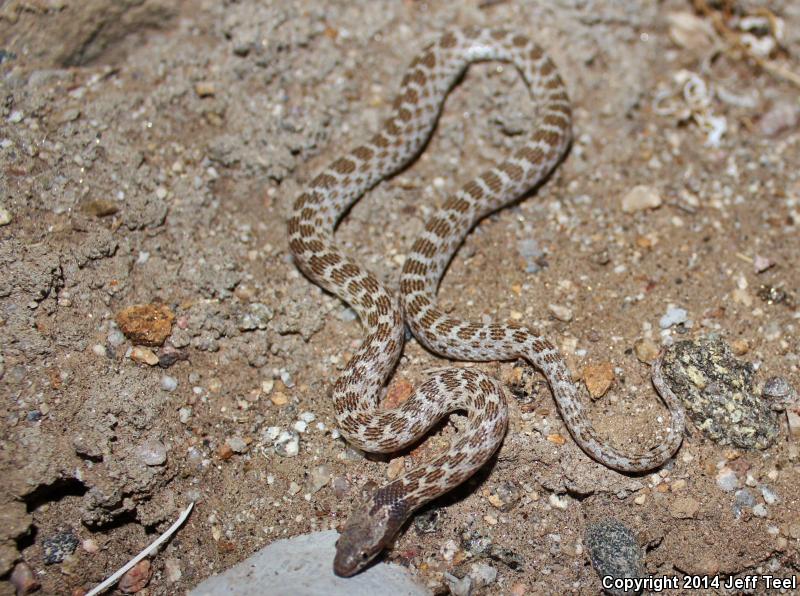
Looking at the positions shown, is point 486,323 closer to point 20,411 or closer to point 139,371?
point 139,371

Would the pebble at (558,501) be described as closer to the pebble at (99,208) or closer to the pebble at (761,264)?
the pebble at (761,264)

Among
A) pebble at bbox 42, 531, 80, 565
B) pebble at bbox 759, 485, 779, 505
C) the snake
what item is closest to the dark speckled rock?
the snake

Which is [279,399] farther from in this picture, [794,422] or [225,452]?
[794,422]

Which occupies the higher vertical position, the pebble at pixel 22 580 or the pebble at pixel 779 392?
the pebble at pixel 22 580

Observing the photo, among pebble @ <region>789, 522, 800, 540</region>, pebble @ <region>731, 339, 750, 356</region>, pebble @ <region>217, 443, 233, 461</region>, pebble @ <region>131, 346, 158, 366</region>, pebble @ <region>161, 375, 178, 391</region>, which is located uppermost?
pebble @ <region>131, 346, 158, 366</region>

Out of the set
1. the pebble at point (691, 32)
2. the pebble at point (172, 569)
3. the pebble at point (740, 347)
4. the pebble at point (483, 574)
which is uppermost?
the pebble at point (691, 32)

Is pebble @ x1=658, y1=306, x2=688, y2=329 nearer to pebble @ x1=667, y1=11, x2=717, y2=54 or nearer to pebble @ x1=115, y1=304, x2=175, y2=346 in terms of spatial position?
pebble @ x1=667, y1=11, x2=717, y2=54

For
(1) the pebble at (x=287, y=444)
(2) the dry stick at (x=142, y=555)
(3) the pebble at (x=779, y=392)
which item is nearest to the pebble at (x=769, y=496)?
(3) the pebble at (x=779, y=392)

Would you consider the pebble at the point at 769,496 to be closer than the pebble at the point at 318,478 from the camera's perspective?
Yes
